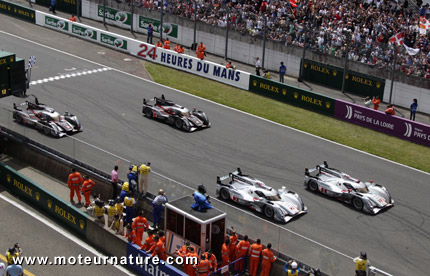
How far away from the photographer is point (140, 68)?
43.5m

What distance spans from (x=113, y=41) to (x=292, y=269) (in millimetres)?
31306

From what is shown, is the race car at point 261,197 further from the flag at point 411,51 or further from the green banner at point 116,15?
the green banner at point 116,15

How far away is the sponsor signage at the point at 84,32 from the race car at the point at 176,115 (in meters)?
15.2

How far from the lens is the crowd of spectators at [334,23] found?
128ft

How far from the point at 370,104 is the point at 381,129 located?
3227 millimetres

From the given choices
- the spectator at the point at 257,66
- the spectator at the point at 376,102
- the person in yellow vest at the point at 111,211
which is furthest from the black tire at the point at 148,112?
the spectator at the point at 376,102

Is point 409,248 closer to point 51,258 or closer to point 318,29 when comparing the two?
point 51,258

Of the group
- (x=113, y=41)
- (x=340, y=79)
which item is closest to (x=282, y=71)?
(x=340, y=79)

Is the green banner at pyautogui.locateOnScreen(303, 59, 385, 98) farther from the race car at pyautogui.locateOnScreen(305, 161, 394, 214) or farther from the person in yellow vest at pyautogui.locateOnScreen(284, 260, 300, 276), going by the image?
the person in yellow vest at pyautogui.locateOnScreen(284, 260, 300, 276)

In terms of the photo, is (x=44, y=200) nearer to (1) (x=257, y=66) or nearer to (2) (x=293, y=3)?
(1) (x=257, y=66)

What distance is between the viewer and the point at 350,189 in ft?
86.7

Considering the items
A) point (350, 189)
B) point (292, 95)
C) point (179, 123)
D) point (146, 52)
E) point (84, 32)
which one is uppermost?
point (84, 32)

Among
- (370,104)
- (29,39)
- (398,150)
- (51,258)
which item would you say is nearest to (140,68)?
(29,39)

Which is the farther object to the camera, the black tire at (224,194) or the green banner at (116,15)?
the green banner at (116,15)
